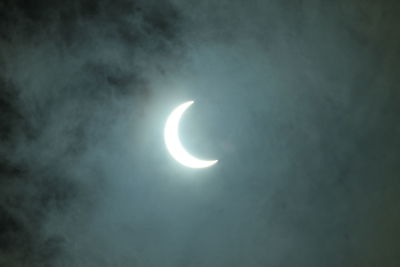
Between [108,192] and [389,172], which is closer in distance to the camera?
[108,192]

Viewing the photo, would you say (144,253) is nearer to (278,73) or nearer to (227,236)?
(227,236)

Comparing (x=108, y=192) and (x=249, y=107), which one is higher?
(x=249, y=107)

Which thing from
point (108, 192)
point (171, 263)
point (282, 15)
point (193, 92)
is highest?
point (282, 15)

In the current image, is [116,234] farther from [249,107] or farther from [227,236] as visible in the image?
[249,107]

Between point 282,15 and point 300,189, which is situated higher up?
point 282,15

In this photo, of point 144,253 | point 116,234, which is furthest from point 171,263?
point 116,234

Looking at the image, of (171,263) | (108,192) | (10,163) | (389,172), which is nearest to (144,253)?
(171,263)
